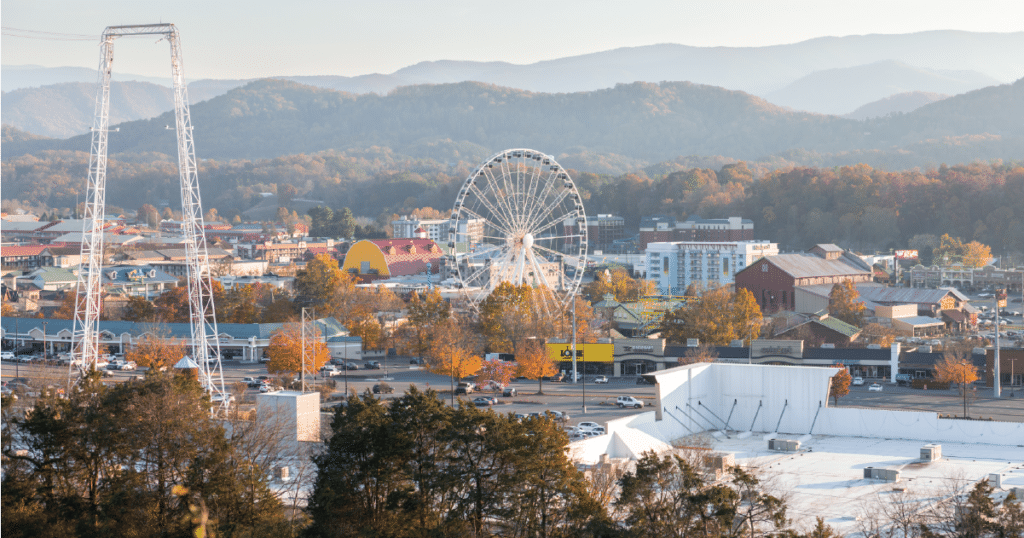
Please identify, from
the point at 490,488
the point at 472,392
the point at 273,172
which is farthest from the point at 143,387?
the point at 273,172

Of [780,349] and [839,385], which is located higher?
[780,349]

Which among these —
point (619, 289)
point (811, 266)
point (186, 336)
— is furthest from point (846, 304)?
point (186, 336)

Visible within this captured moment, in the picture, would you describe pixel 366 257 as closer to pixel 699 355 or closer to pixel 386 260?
pixel 386 260

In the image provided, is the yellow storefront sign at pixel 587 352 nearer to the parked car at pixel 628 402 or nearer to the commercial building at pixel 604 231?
the parked car at pixel 628 402

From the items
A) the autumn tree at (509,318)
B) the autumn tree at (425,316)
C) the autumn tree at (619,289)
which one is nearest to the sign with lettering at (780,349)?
the autumn tree at (509,318)

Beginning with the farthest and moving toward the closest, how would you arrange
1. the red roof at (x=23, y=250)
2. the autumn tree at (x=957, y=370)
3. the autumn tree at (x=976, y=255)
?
1. the red roof at (x=23, y=250)
2. the autumn tree at (x=976, y=255)
3. the autumn tree at (x=957, y=370)

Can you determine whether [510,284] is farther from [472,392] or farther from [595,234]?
[595,234]
